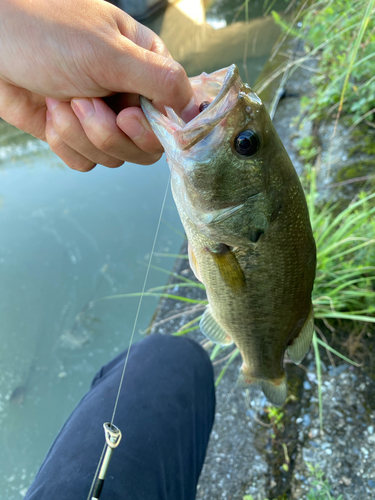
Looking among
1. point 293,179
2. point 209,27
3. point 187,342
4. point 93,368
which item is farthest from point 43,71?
point 209,27

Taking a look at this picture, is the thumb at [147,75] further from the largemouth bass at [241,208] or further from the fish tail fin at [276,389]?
the fish tail fin at [276,389]

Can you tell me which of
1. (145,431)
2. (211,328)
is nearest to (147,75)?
(211,328)

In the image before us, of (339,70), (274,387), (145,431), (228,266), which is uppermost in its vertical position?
(339,70)

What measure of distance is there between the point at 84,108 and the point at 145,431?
1.34m

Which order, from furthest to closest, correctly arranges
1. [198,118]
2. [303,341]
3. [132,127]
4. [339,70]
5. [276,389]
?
[339,70], [276,389], [303,341], [132,127], [198,118]

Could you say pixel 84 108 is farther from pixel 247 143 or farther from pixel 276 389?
pixel 276 389

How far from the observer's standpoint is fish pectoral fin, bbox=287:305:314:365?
116cm

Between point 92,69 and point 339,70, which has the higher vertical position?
point 339,70

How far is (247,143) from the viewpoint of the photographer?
889 mm

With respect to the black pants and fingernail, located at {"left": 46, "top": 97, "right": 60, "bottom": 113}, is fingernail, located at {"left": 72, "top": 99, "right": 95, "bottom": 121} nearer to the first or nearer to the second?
fingernail, located at {"left": 46, "top": 97, "right": 60, "bottom": 113}

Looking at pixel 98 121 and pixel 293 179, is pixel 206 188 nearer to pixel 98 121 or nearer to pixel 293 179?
pixel 293 179

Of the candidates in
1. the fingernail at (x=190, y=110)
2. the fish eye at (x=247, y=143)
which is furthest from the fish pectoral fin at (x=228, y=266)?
the fingernail at (x=190, y=110)

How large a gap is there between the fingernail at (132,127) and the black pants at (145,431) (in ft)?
3.88

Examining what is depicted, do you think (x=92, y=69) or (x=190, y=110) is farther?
(x=190, y=110)
